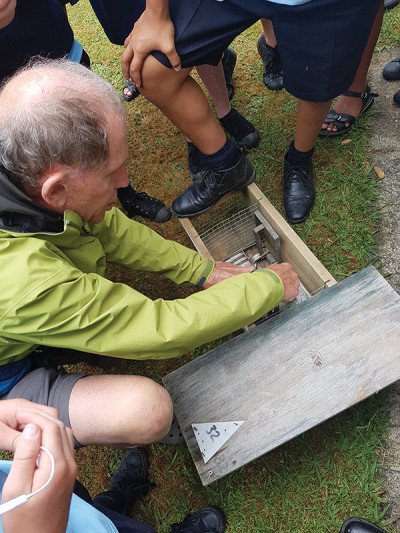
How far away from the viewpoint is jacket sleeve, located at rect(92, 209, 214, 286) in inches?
90.4

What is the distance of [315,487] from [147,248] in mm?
1312

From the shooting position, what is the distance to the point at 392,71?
3268 mm

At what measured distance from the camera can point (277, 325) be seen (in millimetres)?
2113

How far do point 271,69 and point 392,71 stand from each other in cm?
83

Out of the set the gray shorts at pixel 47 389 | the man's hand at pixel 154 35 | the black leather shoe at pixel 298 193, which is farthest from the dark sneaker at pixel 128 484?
the man's hand at pixel 154 35

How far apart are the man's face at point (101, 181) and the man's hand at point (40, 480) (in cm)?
84

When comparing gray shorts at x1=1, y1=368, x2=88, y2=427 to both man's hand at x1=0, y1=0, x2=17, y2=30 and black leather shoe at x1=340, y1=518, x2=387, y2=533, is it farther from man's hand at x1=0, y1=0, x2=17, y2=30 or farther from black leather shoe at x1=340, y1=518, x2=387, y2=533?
man's hand at x1=0, y1=0, x2=17, y2=30

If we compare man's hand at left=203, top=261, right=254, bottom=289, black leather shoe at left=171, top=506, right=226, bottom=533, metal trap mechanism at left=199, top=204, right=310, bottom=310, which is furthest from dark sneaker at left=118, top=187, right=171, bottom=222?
black leather shoe at left=171, top=506, right=226, bottom=533

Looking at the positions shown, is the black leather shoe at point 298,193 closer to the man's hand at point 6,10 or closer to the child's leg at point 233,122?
the child's leg at point 233,122

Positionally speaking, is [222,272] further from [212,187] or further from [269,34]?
[269,34]

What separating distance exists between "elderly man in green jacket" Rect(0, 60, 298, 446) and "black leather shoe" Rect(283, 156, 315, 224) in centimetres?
95

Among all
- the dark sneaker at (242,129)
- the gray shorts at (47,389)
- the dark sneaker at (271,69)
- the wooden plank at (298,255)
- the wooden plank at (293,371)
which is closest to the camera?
the gray shorts at (47,389)

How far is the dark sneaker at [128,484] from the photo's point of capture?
7.16 feet

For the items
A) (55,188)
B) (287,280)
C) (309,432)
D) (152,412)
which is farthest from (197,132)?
(309,432)
